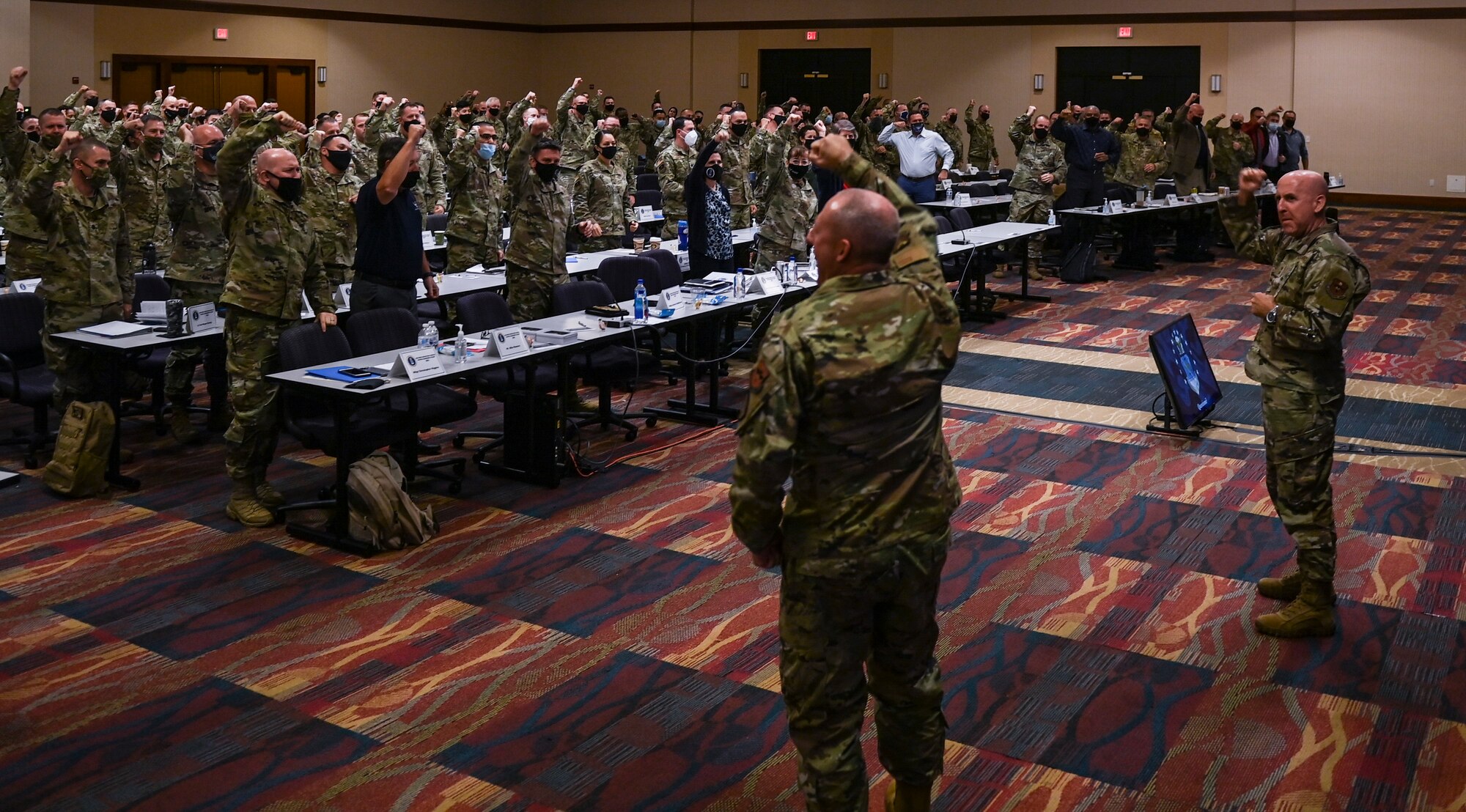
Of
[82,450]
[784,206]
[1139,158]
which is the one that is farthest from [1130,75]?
[82,450]

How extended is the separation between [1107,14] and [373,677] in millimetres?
20989

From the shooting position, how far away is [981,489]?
22.5 ft

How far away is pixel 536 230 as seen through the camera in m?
8.02

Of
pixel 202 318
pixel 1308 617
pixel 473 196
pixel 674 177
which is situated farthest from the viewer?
pixel 674 177

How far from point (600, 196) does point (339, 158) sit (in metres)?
4.32

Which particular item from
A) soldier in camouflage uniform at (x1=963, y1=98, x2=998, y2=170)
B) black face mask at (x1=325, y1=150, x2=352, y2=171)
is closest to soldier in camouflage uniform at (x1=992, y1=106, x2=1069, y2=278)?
soldier in camouflage uniform at (x1=963, y1=98, x2=998, y2=170)

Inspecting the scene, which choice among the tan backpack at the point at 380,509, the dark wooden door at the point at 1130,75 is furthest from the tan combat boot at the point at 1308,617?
the dark wooden door at the point at 1130,75

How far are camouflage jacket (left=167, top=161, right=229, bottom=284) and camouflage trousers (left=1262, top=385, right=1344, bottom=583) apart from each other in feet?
20.0

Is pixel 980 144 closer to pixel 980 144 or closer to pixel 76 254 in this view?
pixel 980 144

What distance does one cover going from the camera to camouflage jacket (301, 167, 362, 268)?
30.7ft

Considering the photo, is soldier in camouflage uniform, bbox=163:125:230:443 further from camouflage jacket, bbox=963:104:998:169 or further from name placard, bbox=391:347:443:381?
camouflage jacket, bbox=963:104:998:169

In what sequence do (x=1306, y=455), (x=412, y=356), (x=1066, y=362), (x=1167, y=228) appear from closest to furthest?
(x=1306, y=455) < (x=412, y=356) < (x=1066, y=362) < (x=1167, y=228)

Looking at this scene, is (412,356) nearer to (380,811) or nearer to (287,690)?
(287,690)

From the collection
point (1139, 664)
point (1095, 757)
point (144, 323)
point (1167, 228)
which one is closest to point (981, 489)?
point (1139, 664)
